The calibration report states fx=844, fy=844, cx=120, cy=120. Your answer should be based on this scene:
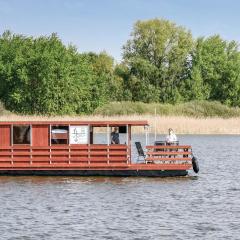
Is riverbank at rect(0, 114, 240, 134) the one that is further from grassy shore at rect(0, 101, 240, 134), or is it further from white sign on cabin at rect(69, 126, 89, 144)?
white sign on cabin at rect(69, 126, 89, 144)

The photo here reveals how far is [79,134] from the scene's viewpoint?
127ft

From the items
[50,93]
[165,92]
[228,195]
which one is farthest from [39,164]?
[165,92]

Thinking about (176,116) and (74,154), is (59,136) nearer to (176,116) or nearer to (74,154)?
(74,154)

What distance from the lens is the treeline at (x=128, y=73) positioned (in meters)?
94.6

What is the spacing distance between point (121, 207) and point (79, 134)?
401 inches

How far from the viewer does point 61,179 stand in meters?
37.7

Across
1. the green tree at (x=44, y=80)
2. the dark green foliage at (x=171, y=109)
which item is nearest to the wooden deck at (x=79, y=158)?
the dark green foliage at (x=171, y=109)

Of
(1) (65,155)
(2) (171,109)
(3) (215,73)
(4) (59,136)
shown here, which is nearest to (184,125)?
(2) (171,109)

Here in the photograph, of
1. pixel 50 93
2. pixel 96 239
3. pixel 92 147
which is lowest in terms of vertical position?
pixel 96 239

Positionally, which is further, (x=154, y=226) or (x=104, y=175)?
(x=104, y=175)

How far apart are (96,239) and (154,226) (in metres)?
2.65

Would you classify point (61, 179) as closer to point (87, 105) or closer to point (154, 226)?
point (154, 226)

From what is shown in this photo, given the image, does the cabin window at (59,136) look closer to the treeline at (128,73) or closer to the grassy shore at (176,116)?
the grassy shore at (176,116)

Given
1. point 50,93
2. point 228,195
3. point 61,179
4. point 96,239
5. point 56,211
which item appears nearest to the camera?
point 96,239
